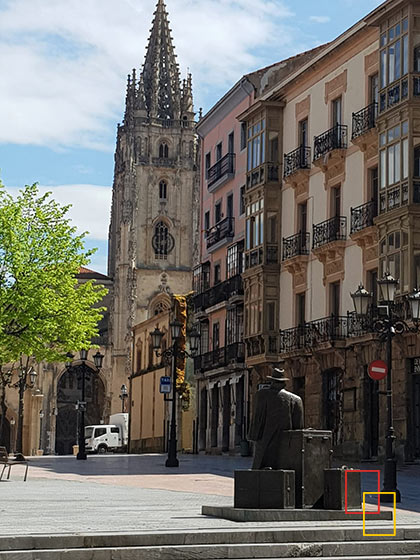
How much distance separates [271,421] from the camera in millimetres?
16828

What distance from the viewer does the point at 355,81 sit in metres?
39.6

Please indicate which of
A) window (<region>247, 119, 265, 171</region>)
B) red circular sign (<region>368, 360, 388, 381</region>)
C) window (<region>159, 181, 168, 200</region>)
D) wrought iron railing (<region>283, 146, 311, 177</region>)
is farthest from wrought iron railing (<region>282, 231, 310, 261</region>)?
window (<region>159, 181, 168, 200</region>)

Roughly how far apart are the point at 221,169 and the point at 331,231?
14892mm

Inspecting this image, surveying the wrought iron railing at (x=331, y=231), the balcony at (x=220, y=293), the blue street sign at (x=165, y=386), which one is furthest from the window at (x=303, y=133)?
the blue street sign at (x=165, y=386)

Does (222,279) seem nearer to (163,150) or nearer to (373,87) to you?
(373,87)

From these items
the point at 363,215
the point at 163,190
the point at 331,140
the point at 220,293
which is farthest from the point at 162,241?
the point at 363,215

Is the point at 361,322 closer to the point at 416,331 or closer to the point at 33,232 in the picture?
the point at 416,331

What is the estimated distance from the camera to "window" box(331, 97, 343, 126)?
134 feet

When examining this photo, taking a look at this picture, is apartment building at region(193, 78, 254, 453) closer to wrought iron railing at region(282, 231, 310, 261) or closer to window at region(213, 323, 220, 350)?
window at region(213, 323, 220, 350)

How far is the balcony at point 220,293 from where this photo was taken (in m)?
50.9

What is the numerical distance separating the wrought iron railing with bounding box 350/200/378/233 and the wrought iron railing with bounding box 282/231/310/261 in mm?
4322

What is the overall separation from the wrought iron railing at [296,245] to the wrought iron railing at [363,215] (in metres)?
4.32

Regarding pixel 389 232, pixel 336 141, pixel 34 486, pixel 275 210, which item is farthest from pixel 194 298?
pixel 34 486

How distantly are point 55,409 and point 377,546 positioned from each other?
104m
